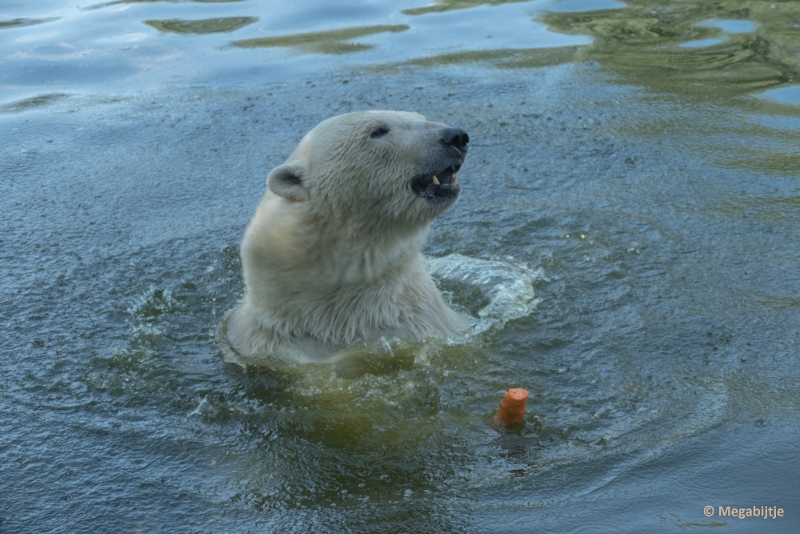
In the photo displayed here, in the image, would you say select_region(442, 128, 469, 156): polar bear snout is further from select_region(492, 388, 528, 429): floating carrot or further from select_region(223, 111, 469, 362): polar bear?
Answer: select_region(492, 388, 528, 429): floating carrot

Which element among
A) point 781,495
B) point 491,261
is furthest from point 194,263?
point 781,495

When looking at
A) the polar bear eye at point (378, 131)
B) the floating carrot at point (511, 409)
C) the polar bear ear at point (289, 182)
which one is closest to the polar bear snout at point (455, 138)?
the polar bear eye at point (378, 131)

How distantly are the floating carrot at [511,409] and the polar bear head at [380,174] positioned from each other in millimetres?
895

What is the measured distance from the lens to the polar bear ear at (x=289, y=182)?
3928 millimetres

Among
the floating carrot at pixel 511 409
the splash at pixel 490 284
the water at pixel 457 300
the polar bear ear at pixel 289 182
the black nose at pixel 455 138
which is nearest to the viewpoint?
the water at pixel 457 300

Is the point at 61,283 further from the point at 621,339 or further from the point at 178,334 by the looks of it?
the point at 621,339

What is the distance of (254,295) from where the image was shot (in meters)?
4.23

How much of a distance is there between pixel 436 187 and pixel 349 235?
433mm

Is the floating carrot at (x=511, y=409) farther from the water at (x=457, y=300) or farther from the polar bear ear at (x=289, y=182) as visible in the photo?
the polar bear ear at (x=289, y=182)

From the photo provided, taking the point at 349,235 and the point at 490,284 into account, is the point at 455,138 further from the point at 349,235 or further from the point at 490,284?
the point at 490,284

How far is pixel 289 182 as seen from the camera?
3.98 meters

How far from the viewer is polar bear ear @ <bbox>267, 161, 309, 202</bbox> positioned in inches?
155

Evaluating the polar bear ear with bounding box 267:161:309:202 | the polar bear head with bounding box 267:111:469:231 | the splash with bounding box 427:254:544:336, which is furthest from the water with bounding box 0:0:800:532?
the polar bear ear with bounding box 267:161:309:202

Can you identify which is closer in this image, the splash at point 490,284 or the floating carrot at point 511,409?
the floating carrot at point 511,409
